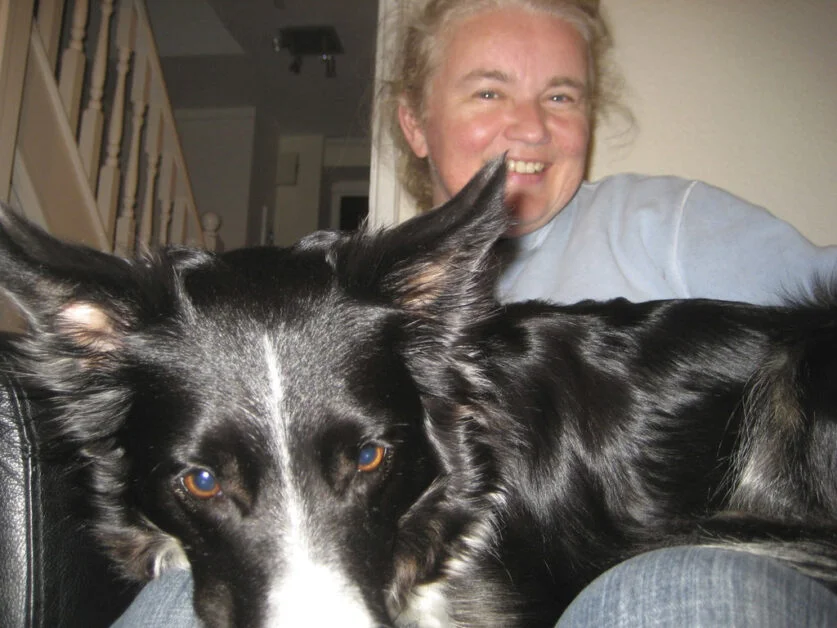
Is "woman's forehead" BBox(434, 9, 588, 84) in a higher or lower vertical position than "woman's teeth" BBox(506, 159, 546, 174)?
higher

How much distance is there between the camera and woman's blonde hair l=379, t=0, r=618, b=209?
2.28 m

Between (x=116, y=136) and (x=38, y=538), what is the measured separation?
439 cm

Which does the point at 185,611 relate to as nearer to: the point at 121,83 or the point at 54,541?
the point at 54,541

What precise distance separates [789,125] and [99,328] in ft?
9.87

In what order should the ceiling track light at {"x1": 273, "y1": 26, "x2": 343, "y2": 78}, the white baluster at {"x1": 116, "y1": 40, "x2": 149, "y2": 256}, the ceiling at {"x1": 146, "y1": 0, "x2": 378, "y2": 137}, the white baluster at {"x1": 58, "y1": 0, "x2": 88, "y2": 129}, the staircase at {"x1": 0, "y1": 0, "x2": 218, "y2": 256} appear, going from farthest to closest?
the ceiling track light at {"x1": 273, "y1": 26, "x2": 343, "y2": 78}
the ceiling at {"x1": 146, "y1": 0, "x2": 378, "y2": 137}
the white baluster at {"x1": 116, "y1": 40, "x2": 149, "y2": 256}
the white baluster at {"x1": 58, "y1": 0, "x2": 88, "y2": 129}
the staircase at {"x1": 0, "y1": 0, "x2": 218, "y2": 256}

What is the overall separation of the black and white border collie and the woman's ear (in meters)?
1.01

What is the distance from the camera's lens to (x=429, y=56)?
7.83 feet

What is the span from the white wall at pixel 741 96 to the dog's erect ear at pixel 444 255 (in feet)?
6.53

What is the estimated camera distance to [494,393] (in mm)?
1661

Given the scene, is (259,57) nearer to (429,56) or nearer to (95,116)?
(95,116)

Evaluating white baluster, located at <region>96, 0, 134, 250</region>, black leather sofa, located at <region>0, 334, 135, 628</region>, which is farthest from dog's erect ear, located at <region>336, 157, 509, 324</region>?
white baluster, located at <region>96, 0, 134, 250</region>

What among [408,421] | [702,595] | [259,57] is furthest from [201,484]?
[259,57]

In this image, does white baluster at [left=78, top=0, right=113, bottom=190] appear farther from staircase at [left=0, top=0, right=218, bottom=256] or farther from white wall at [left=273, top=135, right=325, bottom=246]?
white wall at [left=273, top=135, right=325, bottom=246]

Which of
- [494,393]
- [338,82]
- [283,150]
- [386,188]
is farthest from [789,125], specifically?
[283,150]
